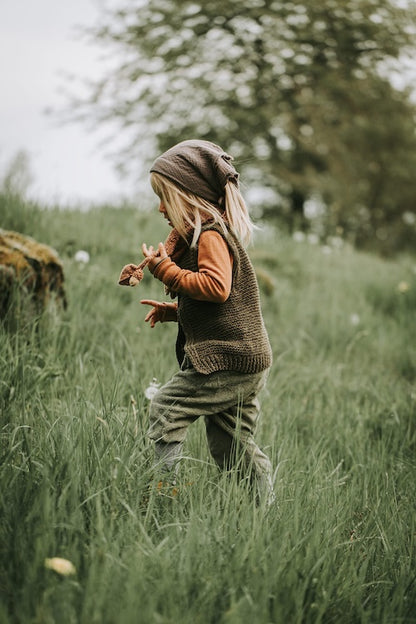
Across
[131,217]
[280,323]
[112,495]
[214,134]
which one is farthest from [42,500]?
[214,134]

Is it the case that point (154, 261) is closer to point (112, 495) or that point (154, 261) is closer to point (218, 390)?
point (218, 390)

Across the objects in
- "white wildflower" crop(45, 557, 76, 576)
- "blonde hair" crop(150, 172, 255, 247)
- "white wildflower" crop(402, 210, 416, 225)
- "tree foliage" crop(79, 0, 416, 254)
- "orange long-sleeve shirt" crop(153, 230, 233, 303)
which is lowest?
"white wildflower" crop(402, 210, 416, 225)

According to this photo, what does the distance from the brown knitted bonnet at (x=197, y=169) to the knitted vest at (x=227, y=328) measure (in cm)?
19

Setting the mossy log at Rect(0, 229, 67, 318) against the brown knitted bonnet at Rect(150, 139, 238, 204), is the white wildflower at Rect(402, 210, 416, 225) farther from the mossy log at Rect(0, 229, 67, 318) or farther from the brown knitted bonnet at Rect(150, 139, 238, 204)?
the brown knitted bonnet at Rect(150, 139, 238, 204)

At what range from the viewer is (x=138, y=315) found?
435 cm

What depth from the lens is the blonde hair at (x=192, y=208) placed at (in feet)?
7.39

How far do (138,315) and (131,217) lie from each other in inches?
81.7

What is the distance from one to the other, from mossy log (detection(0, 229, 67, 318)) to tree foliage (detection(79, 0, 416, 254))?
8.50 meters

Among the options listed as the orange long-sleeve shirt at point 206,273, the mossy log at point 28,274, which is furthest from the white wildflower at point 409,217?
the orange long-sleeve shirt at point 206,273

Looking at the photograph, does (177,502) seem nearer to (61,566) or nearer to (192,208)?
(61,566)

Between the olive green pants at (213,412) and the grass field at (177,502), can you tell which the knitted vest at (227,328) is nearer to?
the olive green pants at (213,412)

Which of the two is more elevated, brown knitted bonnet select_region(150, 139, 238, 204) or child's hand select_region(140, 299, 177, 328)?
brown knitted bonnet select_region(150, 139, 238, 204)

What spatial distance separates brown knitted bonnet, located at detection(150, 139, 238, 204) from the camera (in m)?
2.25

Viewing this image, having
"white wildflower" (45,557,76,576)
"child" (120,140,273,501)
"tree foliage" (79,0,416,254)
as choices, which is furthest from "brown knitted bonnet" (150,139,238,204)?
"tree foliage" (79,0,416,254)
